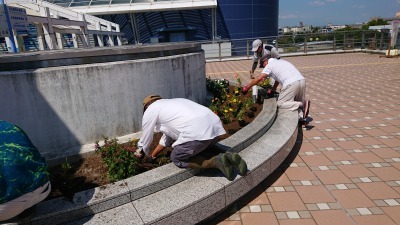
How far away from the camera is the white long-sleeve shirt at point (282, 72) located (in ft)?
17.6

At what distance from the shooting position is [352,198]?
3.21m

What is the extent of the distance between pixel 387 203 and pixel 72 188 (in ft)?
11.1

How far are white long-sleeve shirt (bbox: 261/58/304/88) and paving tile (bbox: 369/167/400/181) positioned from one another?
2.18 meters

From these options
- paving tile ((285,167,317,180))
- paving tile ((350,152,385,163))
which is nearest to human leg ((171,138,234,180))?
paving tile ((285,167,317,180))

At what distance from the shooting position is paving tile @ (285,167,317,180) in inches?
147

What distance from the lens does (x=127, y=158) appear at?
10.3 ft

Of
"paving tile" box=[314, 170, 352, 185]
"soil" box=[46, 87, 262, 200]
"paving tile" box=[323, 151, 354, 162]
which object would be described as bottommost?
"paving tile" box=[314, 170, 352, 185]

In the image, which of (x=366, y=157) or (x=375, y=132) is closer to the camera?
(x=366, y=157)

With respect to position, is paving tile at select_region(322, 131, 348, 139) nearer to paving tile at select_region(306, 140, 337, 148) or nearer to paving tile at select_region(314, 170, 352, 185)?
paving tile at select_region(306, 140, 337, 148)

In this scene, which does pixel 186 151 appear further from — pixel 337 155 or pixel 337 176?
pixel 337 155

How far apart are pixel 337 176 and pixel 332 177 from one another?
0.24ft

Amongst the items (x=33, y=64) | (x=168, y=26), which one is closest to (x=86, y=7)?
(x=168, y=26)

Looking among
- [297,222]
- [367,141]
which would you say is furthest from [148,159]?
[367,141]

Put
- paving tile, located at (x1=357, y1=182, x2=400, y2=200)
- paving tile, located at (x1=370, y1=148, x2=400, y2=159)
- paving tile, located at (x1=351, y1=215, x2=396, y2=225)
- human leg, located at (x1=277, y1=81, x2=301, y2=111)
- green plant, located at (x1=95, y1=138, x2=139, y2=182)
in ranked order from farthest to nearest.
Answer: human leg, located at (x1=277, y1=81, x2=301, y2=111) < paving tile, located at (x1=370, y1=148, x2=400, y2=159) < paving tile, located at (x1=357, y1=182, x2=400, y2=200) < green plant, located at (x1=95, y1=138, x2=139, y2=182) < paving tile, located at (x1=351, y1=215, x2=396, y2=225)
